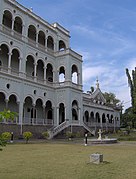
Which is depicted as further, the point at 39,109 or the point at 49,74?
the point at 49,74

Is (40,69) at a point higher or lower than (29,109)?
higher

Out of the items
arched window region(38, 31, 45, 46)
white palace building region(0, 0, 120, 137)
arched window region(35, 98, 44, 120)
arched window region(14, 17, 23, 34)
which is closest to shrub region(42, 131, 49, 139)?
white palace building region(0, 0, 120, 137)

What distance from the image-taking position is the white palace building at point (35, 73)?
3011 centimetres

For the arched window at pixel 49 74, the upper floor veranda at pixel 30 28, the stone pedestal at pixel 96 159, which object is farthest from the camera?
the arched window at pixel 49 74

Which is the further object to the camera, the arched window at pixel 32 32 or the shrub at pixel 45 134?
the arched window at pixel 32 32

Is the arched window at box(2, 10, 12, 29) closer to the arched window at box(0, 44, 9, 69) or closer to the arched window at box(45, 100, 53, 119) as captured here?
the arched window at box(0, 44, 9, 69)

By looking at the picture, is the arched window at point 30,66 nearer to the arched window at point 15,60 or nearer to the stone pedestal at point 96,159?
the arched window at point 15,60

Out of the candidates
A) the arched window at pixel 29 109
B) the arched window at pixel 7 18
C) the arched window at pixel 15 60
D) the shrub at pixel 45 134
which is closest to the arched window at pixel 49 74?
the arched window at pixel 29 109

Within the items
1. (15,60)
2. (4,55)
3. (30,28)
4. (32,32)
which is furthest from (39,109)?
(30,28)

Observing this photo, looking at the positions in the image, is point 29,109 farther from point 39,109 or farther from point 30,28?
point 30,28

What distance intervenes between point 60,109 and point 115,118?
2543 centimetres

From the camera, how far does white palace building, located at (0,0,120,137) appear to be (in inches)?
1185

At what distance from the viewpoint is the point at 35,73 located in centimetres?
3375

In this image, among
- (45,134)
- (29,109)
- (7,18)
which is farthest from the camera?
(29,109)
